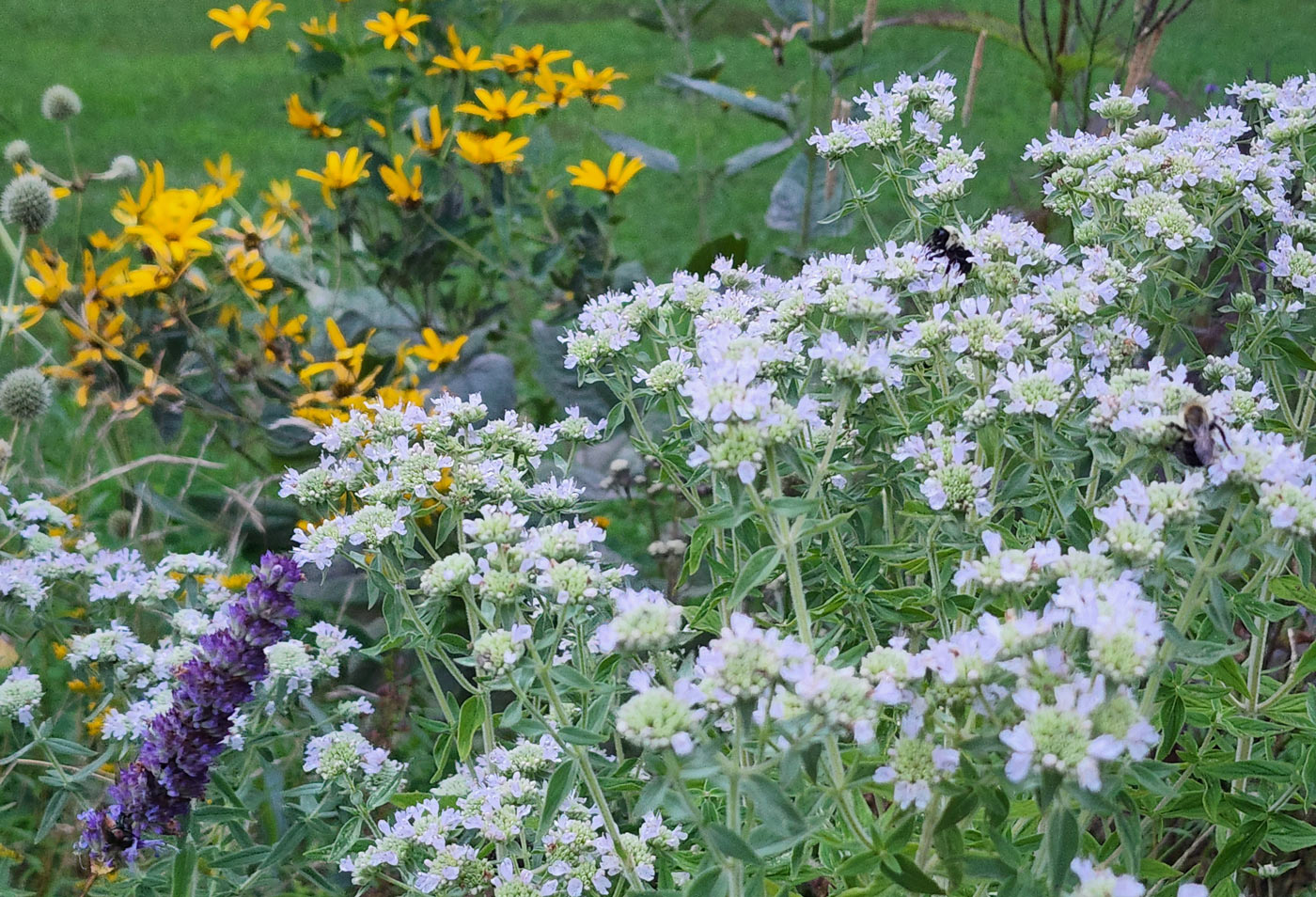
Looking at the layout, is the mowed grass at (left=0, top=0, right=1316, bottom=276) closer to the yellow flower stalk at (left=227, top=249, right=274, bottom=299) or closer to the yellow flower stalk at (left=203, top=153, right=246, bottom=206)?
the yellow flower stalk at (left=203, top=153, right=246, bottom=206)

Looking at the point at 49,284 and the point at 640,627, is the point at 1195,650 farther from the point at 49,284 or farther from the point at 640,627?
the point at 49,284

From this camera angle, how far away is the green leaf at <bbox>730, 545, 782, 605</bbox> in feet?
2.59

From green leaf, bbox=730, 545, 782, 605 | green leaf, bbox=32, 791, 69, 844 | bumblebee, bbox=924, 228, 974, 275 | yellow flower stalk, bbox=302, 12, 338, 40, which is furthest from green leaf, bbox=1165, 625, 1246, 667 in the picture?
yellow flower stalk, bbox=302, 12, 338, 40

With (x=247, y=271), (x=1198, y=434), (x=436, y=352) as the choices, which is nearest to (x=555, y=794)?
(x=1198, y=434)

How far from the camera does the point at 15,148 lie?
2.21 meters

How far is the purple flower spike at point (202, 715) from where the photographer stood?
0.97 meters

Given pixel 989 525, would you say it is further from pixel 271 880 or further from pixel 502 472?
pixel 271 880

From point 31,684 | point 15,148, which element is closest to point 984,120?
point 15,148

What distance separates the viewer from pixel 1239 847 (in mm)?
981

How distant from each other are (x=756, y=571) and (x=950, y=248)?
0.49 m

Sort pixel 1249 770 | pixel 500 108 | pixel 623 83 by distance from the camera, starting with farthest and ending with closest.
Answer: pixel 623 83 → pixel 500 108 → pixel 1249 770

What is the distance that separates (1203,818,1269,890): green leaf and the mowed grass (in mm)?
1804

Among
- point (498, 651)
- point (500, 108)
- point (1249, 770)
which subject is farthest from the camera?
point (500, 108)

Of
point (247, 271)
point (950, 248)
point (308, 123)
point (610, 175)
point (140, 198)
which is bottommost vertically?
point (950, 248)
